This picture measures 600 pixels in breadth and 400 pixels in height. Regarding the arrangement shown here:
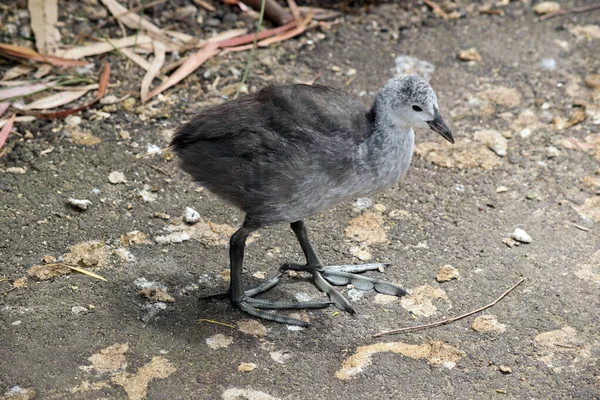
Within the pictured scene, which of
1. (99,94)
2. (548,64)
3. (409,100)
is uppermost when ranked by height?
(409,100)

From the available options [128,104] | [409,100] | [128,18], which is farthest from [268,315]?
[128,18]

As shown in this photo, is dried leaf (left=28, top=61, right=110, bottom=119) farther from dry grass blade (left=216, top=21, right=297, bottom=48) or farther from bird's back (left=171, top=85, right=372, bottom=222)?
bird's back (left=171, top=85, right=372, bottom=222)

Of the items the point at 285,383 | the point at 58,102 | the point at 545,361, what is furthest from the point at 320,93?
the point at 58,102

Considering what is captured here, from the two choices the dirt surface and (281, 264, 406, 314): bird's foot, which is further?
(281, 264, 406, 314): bird's foot

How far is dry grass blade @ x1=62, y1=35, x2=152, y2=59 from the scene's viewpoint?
18.8 feet

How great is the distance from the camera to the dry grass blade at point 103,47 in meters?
5.73

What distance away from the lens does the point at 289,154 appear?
3773 mm

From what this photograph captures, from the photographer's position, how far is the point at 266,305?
13.5 ft

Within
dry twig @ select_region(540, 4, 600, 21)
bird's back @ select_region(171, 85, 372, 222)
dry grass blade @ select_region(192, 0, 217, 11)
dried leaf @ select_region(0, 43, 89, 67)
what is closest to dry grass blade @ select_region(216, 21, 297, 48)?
dry grass blade @ select_region(192, 0, 217, 11)

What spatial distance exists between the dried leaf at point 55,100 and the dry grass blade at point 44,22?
444 millimetres

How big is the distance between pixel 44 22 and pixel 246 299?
2956mm

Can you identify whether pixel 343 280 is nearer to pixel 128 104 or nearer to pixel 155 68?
pixel 128 104

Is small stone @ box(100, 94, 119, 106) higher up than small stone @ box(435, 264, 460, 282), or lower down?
lower down

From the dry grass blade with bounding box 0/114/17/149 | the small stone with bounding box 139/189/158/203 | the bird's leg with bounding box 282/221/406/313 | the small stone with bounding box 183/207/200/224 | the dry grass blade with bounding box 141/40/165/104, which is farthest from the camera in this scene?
the dry grass blade with bounding box 141/40/165/104
